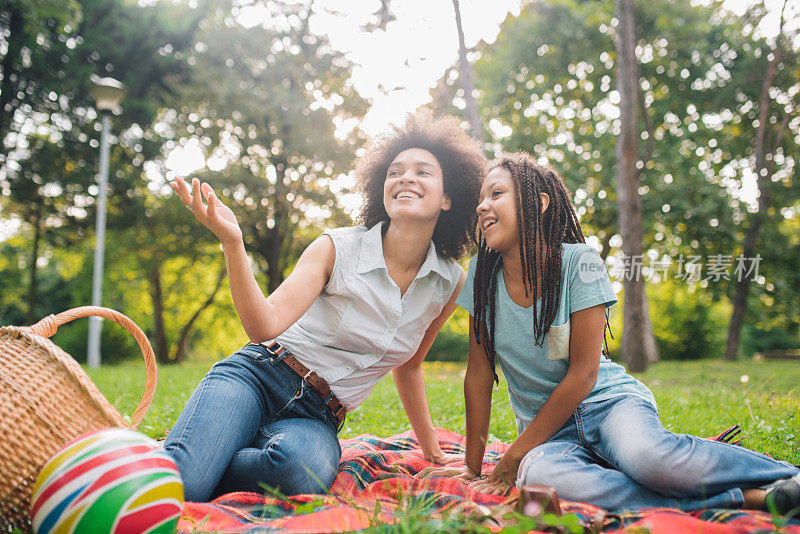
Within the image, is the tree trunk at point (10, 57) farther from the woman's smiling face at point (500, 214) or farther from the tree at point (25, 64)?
the woman's smiling face at point (500, 214)

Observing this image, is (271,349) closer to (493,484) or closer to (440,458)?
(440,458)

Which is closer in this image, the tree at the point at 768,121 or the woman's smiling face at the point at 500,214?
the woman's smiling face at the point at 500,214

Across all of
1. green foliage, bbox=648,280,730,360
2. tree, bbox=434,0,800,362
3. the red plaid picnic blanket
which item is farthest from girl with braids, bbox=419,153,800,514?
green foliage, bbox=648,280,730,360

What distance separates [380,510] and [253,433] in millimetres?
894

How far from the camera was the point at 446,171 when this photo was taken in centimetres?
313

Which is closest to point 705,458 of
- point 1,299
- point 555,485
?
point 555,485

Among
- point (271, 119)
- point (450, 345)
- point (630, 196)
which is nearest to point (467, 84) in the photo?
point (630, 196)

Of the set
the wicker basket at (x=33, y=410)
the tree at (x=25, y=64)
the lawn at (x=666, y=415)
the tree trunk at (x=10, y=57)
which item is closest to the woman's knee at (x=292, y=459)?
the wicker basket at (x=33, y=410)

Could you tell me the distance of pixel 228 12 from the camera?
592 inches

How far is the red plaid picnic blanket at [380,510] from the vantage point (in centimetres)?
157

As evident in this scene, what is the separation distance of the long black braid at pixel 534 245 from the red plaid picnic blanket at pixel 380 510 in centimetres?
70

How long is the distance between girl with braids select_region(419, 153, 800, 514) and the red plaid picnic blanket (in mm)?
127

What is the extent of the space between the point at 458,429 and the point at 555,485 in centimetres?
206

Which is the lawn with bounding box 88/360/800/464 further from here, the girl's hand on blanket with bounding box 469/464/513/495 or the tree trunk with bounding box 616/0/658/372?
the tree trunk with bounding box 616/0/658/372
